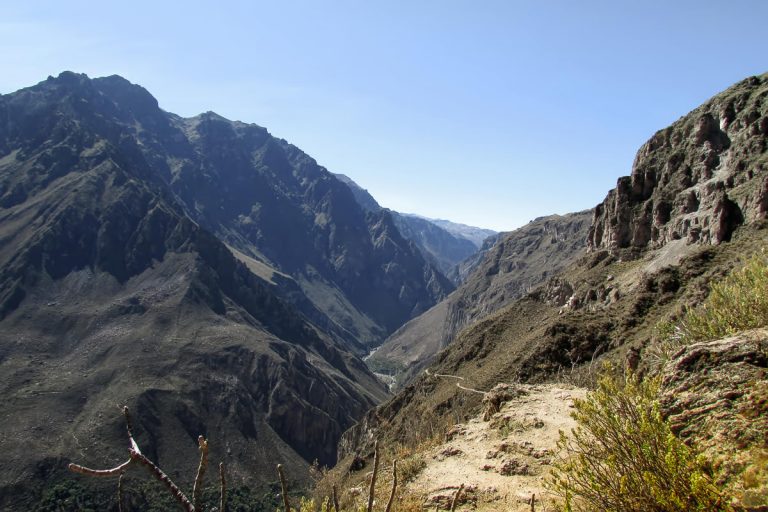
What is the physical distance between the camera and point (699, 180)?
4666cm

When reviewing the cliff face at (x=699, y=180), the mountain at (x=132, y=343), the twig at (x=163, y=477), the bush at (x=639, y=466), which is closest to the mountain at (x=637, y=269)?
the cliff face at (x=699, y=180)

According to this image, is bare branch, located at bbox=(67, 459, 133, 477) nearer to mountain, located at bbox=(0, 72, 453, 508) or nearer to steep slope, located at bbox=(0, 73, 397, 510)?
mountain, located at bbox=(0, 72, 453, 508)

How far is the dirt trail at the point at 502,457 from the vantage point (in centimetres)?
1158

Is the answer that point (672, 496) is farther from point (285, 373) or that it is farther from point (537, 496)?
point (285, 373)

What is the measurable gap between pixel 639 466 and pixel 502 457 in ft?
28.0

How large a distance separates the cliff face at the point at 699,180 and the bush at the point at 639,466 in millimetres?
36806

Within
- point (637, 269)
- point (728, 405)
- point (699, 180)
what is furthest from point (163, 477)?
point (699, 180)

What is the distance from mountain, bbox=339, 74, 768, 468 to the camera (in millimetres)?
33594

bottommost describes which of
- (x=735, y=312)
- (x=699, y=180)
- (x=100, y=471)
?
(x=100, y=471)

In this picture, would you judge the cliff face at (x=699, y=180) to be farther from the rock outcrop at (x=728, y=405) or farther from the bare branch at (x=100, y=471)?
the bare branch at (x=100, y=471)

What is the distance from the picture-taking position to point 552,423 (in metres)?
15.5

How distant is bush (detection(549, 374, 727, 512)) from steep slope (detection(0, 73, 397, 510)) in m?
94.4

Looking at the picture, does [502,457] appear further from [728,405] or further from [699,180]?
[699,180]

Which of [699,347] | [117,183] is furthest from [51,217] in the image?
[699,347]
